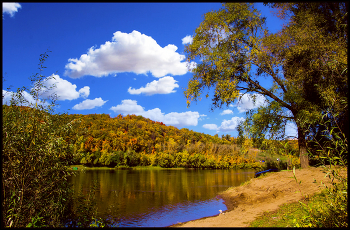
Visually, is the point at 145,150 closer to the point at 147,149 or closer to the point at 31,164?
the point at 147,149

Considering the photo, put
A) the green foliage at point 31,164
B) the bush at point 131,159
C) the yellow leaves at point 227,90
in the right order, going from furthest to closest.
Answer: the bush at point 131,159 → the yellow leaves at point 227,90 → the green foliage at point 31,164

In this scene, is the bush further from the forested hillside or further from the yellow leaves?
the yellow leaves

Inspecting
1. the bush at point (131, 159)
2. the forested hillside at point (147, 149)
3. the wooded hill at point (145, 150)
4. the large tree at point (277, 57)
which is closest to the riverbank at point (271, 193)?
the large tree at point (277, 57)

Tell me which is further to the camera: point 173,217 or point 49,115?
point 173,217

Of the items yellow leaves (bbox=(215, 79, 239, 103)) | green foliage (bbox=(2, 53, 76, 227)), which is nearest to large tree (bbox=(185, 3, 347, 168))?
yellow leaves (bbox=(215, 79, 239, 103))

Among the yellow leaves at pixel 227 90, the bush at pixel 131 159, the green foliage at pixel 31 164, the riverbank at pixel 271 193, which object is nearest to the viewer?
the green foliage at pixel 31 164

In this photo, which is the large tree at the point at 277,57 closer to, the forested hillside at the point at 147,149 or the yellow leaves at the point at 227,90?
the yellow leaves at the point at 227,90

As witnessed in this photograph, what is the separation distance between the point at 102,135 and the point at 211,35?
2784 inches

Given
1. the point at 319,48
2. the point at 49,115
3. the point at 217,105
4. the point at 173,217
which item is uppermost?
the point at 319,48

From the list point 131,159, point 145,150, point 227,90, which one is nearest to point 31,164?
point 227,90

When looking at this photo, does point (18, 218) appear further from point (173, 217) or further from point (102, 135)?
point (102, 135)

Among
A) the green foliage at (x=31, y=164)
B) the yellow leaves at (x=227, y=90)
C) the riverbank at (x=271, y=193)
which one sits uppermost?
the yellow leaves at (x=227, y=90)

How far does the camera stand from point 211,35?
16.4 m

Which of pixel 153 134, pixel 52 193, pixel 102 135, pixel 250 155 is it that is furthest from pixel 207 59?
pixel 153 134
